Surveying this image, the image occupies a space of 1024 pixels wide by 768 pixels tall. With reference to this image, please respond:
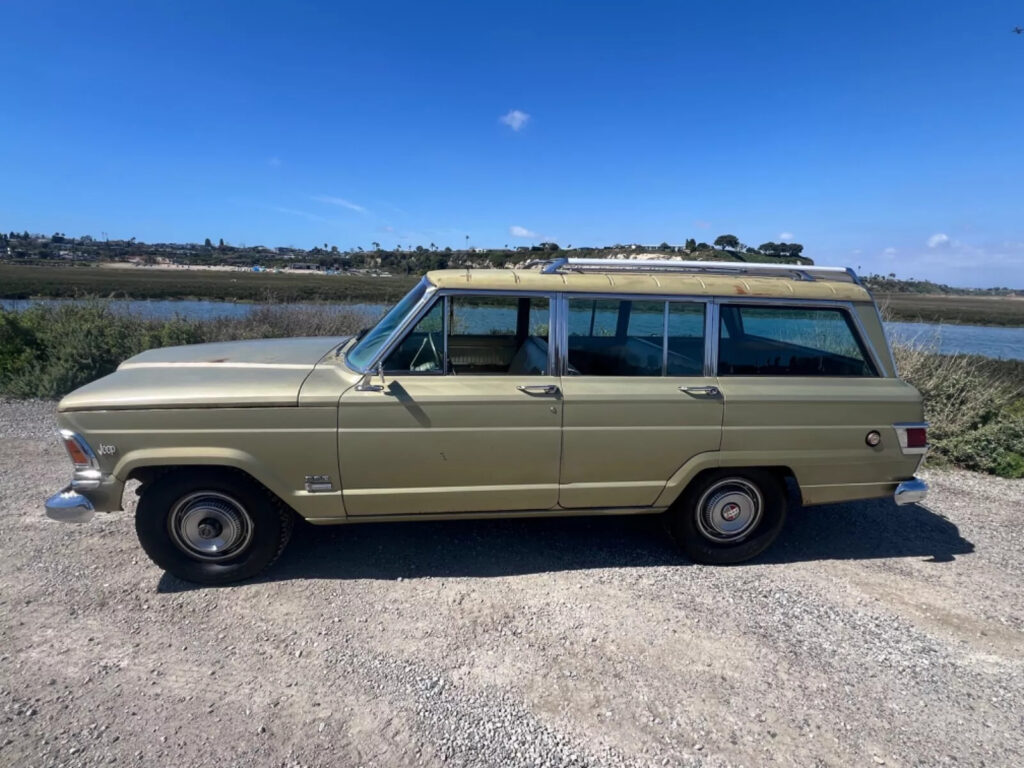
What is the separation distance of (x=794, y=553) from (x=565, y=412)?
7.43 ft

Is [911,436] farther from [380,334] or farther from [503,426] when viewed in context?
[380,334]

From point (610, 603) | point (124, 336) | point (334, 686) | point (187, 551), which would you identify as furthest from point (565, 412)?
point (124, 336)

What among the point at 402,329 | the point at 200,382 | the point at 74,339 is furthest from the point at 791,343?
the point at 74,339

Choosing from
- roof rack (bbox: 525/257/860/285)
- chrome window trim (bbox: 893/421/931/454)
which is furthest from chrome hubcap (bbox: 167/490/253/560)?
chrome window trim (bbox: 893/421/931/454)

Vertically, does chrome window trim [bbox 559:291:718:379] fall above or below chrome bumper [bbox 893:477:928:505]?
Answer: above

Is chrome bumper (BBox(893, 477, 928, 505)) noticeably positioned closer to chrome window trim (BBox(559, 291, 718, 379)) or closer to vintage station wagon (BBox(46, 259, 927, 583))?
vintage station wagon (BBox(46, 259, 927, 583))

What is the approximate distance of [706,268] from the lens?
13.5 feet

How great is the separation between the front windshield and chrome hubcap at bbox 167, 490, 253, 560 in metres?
1.17

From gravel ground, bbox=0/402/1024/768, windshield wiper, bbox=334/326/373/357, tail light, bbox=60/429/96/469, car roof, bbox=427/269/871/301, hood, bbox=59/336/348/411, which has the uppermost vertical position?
car roof, bbox=427/269/871/301

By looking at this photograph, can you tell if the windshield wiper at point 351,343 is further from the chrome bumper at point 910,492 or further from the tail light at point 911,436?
the chrome bumper at point 910,492

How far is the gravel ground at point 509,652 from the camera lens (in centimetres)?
249

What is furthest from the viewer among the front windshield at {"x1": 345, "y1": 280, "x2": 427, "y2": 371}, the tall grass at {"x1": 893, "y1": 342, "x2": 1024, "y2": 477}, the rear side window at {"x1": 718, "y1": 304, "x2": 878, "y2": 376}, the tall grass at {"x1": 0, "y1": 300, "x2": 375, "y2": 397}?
the tall grass at {"x1": 0, "y1": 300, "x2": 375, "y2": 397}

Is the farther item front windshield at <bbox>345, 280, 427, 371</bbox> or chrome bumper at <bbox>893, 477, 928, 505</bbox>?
chrome bumper at <bbox>893, 477, 928, 505</bbox>

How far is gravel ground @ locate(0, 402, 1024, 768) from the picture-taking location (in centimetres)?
249
